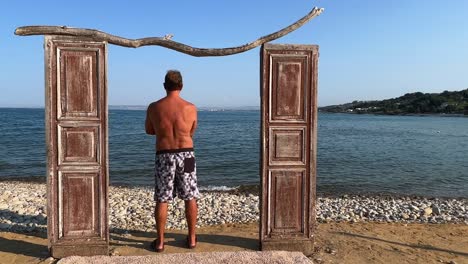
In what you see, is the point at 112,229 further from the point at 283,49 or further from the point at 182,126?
the point at 283,49

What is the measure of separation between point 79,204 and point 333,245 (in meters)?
3.51

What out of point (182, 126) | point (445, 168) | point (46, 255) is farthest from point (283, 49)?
point (445, 168)

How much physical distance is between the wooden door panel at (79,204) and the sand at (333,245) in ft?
1.50

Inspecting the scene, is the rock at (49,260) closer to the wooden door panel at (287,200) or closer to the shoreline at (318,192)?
the wooden door panel at (287,200)

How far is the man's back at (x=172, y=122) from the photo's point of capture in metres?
5.22

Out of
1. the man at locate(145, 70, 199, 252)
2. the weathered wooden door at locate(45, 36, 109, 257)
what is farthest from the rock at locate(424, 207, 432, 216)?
the weathered wooden door at locate(45, 36, 109, 257)

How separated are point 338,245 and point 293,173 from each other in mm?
1350

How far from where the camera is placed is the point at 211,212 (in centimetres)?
922

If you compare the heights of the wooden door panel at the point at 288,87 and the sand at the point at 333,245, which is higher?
the wooden door panel at the point at 288,87

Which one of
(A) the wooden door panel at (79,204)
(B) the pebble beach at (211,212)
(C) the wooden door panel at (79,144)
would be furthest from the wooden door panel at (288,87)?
(B) the pebble beach at (211,212)

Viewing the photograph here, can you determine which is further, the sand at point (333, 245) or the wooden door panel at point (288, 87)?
the sand at point (333, 245)

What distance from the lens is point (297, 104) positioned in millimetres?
5418

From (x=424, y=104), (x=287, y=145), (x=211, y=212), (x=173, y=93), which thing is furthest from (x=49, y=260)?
(x=424, y=104)

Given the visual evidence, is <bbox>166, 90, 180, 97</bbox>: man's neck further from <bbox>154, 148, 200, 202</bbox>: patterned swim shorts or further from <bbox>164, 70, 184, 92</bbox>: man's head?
<bbox>154, 148, 200, 202</bbox>: patterned swim shorts
